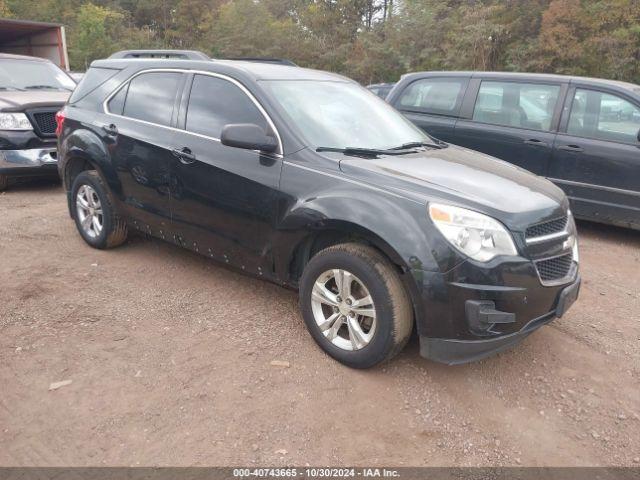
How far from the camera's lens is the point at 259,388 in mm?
2979

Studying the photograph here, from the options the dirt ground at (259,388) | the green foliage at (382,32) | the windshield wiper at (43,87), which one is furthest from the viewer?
the green foliage at (382,32)

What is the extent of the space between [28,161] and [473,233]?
6.16 meters

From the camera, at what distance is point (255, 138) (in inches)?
133

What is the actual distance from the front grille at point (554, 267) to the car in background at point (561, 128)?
9.50 feet

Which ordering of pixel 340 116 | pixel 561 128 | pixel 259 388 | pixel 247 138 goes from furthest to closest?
pixel 561 128
pixel 340 116
pixel 247 138
pixel 259 388

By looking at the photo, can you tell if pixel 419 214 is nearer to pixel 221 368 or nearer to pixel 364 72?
pixel 221 368

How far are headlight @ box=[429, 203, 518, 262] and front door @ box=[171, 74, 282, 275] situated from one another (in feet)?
3.67

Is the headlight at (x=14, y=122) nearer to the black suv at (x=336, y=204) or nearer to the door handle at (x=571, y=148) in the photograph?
the black suv at (x=336, y=204)

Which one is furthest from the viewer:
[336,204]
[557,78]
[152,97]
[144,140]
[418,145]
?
[557,78]

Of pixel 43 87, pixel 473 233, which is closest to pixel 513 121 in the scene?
pixel 473 233

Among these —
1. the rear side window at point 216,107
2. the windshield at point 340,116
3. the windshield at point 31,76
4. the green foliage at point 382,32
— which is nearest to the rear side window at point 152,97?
the rear side window at point 216,107

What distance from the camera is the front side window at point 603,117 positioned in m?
5.58

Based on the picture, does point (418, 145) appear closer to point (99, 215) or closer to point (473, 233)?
point (473, 233)

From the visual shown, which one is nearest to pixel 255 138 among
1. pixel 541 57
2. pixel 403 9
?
pixel 541 57
